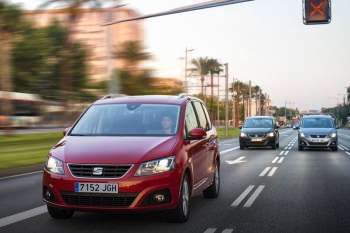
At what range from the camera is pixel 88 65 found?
54.9 m

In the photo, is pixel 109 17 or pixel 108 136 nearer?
pixel 108 136

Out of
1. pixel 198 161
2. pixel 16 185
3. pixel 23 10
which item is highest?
pixel 23 10

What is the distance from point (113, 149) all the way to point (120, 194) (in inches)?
22.5

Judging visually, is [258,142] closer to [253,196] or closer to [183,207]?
[253,196]

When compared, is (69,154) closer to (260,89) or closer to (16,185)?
(16,185)

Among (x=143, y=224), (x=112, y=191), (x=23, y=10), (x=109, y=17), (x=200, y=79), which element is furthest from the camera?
(x=200, y=79)

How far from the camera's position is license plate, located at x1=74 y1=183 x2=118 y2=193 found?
6.83m

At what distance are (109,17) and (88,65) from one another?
104 ft

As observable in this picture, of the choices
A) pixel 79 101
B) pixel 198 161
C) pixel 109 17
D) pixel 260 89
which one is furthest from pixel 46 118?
pixel 260 89

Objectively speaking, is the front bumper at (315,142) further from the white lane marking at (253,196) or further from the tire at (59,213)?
the tire at (59,213)

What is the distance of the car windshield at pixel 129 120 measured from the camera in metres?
8.00

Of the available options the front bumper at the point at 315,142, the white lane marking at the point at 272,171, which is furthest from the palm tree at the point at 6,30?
the white lane marking at the point at 272,171

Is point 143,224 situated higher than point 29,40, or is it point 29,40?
point 29,40

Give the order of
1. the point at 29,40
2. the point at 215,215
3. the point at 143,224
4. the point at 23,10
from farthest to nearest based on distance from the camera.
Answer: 1. the point at 29,40
2. the point at 23,10
3. the point at 215,215
4. the point at 143,224
